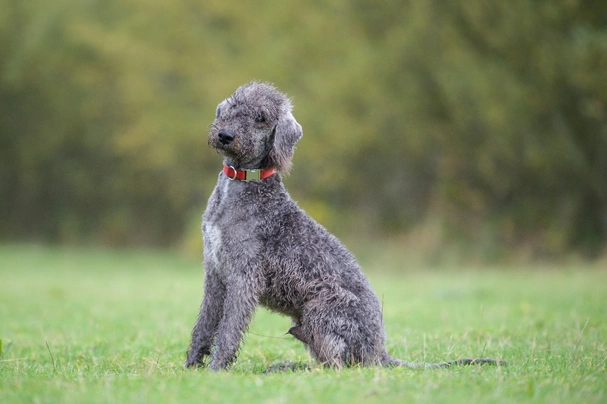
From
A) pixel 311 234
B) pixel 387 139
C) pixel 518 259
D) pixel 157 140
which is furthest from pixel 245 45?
pixel 311 234

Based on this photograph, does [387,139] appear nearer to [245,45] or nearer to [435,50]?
[435,50]

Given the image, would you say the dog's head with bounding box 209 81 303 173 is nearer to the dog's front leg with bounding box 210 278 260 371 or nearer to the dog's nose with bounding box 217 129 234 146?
the dog's nose with bounding box 217 129 234 146

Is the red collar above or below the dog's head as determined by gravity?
below

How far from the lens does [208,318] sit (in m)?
6.01

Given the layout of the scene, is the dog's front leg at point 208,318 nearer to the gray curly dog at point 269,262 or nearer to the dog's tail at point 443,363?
the gray curly dog at point 269,262

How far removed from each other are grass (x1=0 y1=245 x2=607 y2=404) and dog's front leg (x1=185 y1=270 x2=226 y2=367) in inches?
8.4

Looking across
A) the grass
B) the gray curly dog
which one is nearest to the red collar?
the gray curly dog

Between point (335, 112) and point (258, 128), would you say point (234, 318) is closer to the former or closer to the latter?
point (258, 128)

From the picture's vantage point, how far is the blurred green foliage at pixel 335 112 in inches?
A: 687

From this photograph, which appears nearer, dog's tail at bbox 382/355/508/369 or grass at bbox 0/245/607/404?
grass at bbox 0/245/607/404

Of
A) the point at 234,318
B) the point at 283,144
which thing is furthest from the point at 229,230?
the point at 283,144

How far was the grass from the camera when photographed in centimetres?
457

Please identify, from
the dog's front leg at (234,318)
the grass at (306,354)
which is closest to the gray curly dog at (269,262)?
the dog's front leg at (234,318)

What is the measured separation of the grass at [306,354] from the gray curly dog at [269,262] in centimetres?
35
